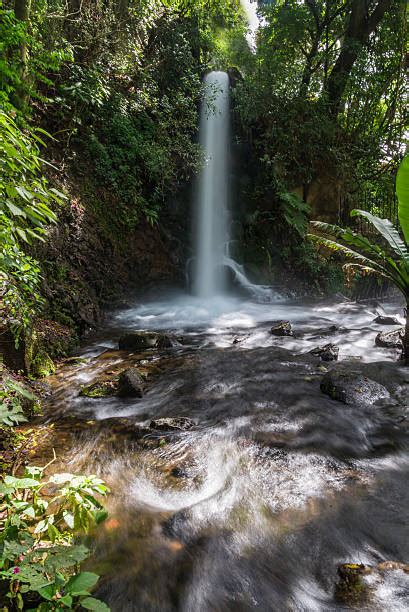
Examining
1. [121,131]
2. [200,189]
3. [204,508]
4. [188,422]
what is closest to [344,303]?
[200,189]

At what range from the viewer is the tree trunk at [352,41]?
10.6m

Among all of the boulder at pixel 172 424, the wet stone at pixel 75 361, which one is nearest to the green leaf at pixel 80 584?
the boulder at pixel 172 424

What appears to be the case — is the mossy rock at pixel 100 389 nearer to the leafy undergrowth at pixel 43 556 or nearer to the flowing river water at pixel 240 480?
the flowing river water at pixel 240 480

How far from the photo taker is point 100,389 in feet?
11.8

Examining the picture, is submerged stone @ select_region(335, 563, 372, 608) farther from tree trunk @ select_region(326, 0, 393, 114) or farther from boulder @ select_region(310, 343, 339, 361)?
tree trunk @ select_region(326, 0, 393, 114)

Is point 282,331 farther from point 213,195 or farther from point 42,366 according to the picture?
point 213,195

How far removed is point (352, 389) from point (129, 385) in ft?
7.41

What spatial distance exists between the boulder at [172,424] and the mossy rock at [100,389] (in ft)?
2.66

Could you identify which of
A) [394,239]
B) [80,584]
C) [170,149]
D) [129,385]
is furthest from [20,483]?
[170,149]

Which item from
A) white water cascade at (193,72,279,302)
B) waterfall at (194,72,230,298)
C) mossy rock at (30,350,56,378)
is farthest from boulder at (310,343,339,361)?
waterfall at (194,72,230,298)

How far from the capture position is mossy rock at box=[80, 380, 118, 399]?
3.50 meters

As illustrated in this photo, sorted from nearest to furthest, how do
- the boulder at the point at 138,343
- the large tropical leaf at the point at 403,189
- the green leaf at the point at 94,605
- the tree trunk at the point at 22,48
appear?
the green leaf at the point at 94,605
the large tropical leaf at the point at 403,189
the tree trunk at the point at 22,48
the boulder at the point at 138,343

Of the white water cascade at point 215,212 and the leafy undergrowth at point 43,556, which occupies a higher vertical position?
the white water cascade at point 215,212

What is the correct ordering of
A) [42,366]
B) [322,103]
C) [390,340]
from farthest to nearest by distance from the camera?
[322,103] → [390,340] → [42,366]
